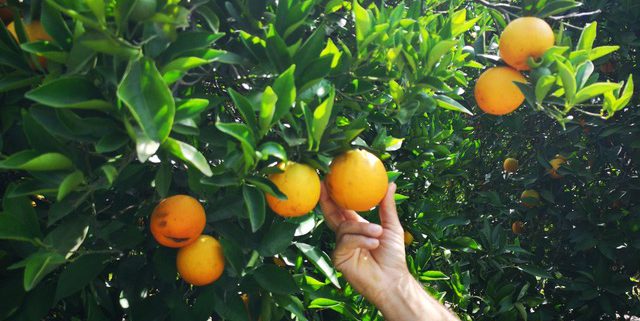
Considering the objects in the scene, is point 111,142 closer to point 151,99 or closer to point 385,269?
point 151,99

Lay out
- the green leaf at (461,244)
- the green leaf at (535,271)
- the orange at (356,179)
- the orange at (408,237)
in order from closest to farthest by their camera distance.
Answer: the orange at (356,179), the orange at (408,237), the green leaf at (461,244), the green leaf at (535,271)

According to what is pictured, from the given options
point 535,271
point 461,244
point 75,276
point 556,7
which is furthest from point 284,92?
point 535,271

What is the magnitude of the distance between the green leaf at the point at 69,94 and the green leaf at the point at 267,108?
0.26m

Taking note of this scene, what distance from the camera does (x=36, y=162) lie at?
950 mm

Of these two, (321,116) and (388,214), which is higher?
(321,116)

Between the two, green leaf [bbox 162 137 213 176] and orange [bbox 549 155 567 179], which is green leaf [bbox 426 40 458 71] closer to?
green leaf [bbox 162 137 213 176]

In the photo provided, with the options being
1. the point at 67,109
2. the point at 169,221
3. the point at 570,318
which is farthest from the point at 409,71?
the point at 570,318

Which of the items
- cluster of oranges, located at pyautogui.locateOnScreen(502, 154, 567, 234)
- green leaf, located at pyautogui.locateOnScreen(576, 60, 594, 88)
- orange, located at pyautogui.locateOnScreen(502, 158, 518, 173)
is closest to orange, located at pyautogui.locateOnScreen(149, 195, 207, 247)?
green leaf, located at pyautogui.locateOnScreen(576, 60, 594, 88)

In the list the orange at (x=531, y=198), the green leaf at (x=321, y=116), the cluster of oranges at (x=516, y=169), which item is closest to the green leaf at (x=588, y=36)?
the green leaf at (x=321, y=116)

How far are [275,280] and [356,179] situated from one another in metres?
0.35

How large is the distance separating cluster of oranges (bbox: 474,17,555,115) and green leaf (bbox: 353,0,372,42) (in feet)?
1.38

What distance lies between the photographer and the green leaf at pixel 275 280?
54.3 inches

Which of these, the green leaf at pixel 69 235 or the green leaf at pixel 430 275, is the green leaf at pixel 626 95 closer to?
the green leaf at pixel 430 275

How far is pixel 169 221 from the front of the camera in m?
1.20
